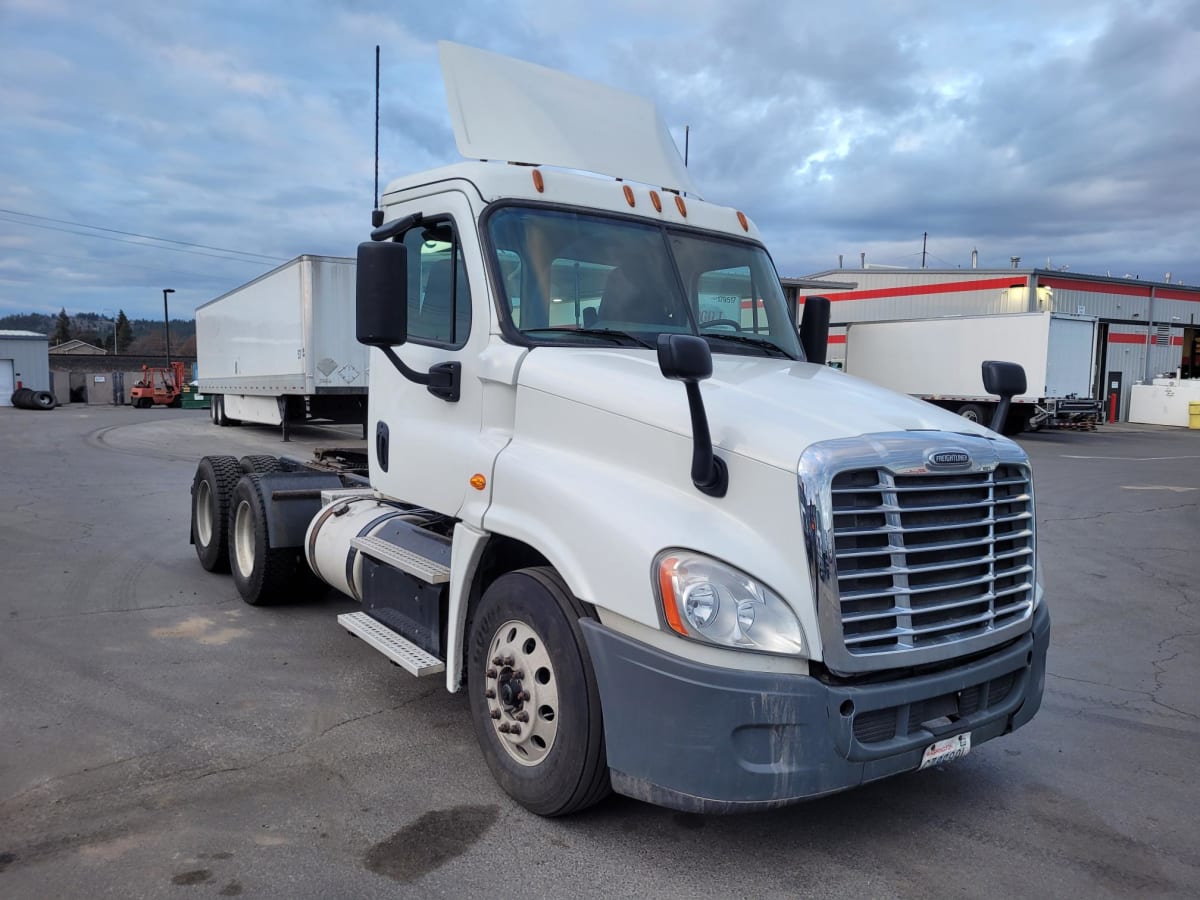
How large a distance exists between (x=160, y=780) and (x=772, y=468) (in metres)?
2.98

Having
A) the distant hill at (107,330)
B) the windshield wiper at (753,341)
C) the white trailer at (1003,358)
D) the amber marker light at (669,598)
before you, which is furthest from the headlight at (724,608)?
the distant hill at (107,330)

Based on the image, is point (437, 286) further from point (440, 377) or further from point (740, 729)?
point (740, 729)

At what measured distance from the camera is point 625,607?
10.4 ft

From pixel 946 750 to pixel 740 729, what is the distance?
35.3 inches

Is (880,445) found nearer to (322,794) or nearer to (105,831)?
(322,794)

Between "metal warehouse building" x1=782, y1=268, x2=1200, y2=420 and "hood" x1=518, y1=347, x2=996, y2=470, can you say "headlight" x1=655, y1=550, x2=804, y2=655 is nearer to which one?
"hood" x1=518, y1=347, x2=996, y2=470

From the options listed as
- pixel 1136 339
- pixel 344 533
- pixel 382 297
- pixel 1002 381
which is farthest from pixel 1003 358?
pixel 382 297

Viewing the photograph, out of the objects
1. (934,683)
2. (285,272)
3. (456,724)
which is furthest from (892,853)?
(285,272)

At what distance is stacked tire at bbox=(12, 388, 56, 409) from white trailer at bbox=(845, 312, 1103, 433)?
3303 cm

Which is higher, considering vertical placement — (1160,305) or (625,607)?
(1160,305)

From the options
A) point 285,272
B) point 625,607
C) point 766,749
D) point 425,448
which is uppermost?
point 285,272

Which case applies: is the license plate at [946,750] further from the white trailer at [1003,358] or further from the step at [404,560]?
the white trailer at [1003,358]

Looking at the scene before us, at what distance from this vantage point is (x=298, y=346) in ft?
63.1

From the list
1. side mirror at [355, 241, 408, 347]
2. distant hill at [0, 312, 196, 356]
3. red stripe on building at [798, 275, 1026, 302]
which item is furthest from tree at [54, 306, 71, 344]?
side mirror at [355, 241, 408, 347]
